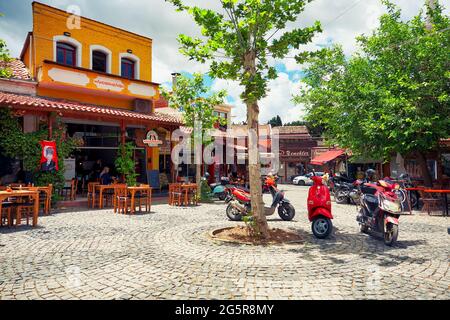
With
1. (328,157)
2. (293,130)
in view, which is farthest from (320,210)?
(293,130)

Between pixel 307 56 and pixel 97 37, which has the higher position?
pixel 97 37

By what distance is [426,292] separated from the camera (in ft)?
12.2

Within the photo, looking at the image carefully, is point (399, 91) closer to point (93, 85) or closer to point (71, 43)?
point (93, 85)

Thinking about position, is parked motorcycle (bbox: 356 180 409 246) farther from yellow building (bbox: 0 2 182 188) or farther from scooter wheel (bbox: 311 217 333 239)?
yellow building (bbox: 0 2 182 188)

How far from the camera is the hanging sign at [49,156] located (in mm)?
10867

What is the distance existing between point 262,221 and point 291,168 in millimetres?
35476

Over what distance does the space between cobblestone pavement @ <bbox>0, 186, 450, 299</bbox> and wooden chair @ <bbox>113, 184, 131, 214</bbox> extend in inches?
99.9

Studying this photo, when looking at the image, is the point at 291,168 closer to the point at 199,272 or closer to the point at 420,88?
the point at 420,88

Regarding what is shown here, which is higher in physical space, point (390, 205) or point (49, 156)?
point (49, 156)

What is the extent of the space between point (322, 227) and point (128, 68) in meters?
14.9

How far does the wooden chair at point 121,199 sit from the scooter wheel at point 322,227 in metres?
6.25

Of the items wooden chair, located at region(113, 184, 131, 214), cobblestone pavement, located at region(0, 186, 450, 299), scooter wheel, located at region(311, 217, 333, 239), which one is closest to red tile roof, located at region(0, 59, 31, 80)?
wooden chair, located at region(113, 184, 131, 214)

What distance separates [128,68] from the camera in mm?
17641
